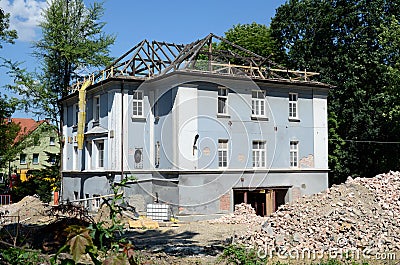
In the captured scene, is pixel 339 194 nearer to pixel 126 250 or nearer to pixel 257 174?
pixel 257 174

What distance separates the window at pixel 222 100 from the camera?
23.6m

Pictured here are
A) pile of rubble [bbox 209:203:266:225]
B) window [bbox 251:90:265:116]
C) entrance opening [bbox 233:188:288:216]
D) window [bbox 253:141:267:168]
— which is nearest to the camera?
pile of rubble [bbox 209:203:266:225]

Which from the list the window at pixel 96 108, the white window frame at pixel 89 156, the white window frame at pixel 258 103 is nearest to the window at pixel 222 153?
the white window frame at pixel 258 103

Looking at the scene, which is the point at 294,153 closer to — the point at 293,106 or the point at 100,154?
the point at 293,106

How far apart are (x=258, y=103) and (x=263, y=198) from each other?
4826 mm

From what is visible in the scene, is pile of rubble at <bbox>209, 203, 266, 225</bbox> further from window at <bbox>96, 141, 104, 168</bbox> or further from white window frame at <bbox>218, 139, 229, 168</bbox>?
window at <bbox>96, 141, 104, 168</bbox>

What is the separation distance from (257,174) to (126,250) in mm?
20577

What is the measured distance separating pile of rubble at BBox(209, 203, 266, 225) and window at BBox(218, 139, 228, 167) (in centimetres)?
209

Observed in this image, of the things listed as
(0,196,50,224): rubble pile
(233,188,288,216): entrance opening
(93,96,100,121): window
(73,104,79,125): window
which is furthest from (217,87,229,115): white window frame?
(73,104,79,125): window

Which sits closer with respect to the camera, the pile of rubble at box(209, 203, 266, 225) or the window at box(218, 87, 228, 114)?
the pile of rubble at box(209, 203, 266, 225)


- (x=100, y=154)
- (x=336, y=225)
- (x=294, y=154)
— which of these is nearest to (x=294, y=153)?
(x=294, y=154)

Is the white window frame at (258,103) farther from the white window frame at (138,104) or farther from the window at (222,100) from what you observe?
the white window frame at (138,104)

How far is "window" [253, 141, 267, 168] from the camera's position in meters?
24.3

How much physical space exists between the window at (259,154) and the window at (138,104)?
5996 millimetres
